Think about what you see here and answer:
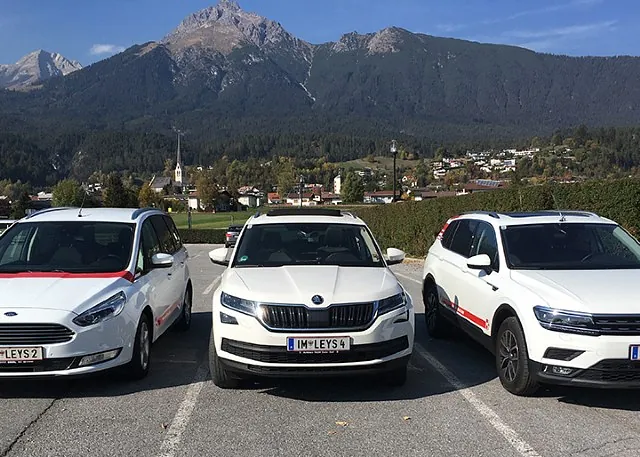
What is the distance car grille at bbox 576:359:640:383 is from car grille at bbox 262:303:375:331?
181 centimetres

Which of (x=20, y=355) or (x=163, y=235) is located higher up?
(x=163, y=235)

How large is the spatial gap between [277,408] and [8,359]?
2.24 meters

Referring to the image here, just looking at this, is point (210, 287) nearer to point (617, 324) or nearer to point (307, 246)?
point (307, 246)

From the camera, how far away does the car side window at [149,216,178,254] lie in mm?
7814

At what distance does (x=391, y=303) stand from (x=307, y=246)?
5.27ft

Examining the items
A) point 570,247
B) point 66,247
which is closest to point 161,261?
point 66,247

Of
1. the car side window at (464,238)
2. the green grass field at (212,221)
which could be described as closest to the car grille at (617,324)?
the car side window at (464,238)

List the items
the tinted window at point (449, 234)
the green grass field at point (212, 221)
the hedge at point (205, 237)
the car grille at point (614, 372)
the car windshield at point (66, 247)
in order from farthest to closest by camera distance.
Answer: the green grass field at point (212, 221), the hedge at point (205, 237), the tinted window at point (449, 234), the car windshield at point (66, 247), the car grille at point (614, 372)

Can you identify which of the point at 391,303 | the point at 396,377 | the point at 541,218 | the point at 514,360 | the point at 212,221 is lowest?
the point at 212,221

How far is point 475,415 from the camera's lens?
200 inches

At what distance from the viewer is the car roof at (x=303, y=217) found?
705cm

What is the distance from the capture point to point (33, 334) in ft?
16.8

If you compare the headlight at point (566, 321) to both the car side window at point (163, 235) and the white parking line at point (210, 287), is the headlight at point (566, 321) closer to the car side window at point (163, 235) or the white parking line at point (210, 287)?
the car side window at point (163, 235)

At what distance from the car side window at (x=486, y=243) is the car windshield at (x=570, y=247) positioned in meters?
0.14
